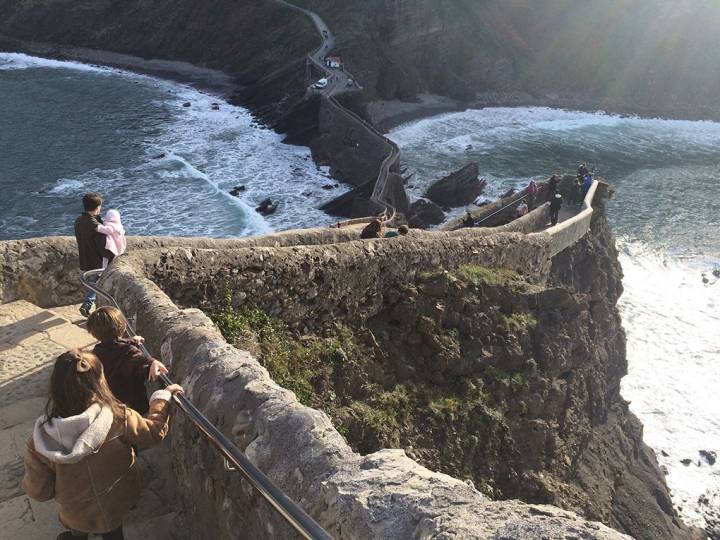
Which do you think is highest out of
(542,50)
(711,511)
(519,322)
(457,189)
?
(542,50)

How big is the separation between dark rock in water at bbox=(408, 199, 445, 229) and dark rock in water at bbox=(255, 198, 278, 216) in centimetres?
737

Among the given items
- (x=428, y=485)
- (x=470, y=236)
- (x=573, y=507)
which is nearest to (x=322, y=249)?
(x=470, y=236)

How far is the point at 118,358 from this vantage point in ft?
12.8

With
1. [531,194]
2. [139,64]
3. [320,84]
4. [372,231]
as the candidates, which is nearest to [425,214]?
[531,194]

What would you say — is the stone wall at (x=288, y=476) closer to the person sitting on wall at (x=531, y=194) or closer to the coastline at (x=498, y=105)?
the person sitting on wall at (x=531, y=194)

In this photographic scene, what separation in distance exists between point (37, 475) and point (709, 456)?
886 inches

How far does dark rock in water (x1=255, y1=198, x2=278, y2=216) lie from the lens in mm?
32881

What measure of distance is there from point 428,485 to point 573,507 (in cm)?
812

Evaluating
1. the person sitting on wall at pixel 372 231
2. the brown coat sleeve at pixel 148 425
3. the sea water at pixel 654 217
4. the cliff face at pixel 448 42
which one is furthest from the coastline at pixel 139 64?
the brown coat sleeve at pixel 148 425

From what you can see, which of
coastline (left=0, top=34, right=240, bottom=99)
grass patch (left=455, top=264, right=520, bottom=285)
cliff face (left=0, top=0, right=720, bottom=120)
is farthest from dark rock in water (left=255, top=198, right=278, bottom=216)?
coastline (left=0, top=34, right=240, bottom=99)

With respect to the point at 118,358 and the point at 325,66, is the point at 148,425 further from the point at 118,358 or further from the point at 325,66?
the point at 325,66

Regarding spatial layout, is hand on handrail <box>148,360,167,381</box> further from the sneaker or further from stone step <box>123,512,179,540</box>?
stone step <box>123,512,179,540</box>

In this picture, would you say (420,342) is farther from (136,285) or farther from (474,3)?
(474,3)

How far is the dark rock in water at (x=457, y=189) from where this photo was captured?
36.9m
